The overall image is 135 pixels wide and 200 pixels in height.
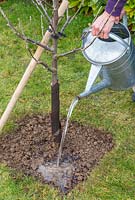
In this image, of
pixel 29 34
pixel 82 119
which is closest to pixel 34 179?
pixel 82 119

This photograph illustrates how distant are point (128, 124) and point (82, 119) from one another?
1.17ft

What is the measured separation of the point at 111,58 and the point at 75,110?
0.90m

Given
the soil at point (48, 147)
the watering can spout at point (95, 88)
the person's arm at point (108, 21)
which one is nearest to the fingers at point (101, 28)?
the person's arm at point (108, 21)

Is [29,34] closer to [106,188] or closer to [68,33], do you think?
[68,33]

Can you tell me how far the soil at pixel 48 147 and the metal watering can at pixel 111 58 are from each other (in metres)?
0.45

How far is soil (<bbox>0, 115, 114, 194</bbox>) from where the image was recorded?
3.19 metres

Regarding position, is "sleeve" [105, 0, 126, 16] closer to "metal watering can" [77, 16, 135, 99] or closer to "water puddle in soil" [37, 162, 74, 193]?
"metal watering can" [77, 16, 135, 99]

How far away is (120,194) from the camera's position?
3035 millimetres

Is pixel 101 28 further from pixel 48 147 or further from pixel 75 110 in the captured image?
pixel 75 110

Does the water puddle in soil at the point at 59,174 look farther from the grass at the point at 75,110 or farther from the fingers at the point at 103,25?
the fingers at the point at 103,25

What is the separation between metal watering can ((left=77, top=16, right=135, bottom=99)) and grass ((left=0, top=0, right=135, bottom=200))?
1.64ft


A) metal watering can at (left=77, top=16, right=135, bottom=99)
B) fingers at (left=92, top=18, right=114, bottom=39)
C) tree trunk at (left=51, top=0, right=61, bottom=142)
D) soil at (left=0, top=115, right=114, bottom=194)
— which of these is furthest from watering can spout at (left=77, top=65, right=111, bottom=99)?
soil at (left=0, top=115, right=114, bottom=194)

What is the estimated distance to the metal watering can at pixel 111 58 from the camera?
293cm

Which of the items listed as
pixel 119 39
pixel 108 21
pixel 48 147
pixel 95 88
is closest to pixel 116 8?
pixel 108 21
